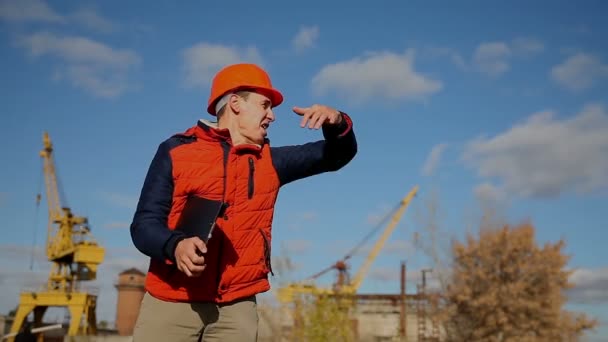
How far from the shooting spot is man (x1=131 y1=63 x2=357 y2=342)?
2707mm

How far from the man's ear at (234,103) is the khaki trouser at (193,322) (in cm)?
91

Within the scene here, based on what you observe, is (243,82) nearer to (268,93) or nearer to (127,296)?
(268,93)

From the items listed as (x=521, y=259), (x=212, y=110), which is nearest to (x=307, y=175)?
(x=212, y=110)

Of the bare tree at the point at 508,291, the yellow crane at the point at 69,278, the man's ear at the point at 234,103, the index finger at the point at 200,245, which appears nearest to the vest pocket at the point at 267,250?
the index finger at the point at 200,245

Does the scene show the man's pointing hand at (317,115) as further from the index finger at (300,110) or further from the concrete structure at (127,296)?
the concrete structure at (127,296)

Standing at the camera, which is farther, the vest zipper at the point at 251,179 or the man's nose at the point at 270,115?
the man's nose at the point at 270,115

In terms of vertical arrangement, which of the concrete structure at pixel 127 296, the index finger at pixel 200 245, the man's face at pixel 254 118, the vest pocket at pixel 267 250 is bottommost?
the index finger at pixel 200 245

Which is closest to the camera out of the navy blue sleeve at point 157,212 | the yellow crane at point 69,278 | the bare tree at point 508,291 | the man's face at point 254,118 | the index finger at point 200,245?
the index finger at point 200,245

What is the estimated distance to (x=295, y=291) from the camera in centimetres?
1005

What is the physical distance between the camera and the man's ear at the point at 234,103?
3080mm

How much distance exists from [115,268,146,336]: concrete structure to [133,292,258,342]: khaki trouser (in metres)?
52.8

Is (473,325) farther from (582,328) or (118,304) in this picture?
(118,304)

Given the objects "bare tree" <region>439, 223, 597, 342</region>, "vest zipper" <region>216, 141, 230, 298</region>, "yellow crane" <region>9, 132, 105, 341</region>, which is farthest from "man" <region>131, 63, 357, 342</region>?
"yellow crane" <region>9, 132, 105, 341</region>

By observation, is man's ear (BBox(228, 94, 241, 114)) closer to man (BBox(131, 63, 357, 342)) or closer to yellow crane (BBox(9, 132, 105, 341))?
man (BBox(131, 63, 357, 342))
